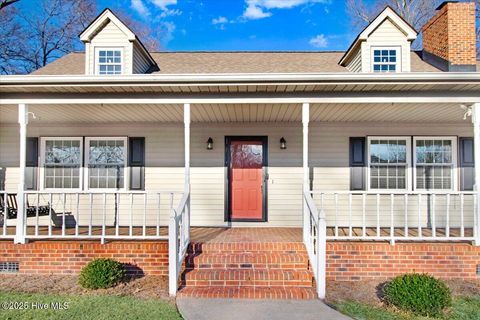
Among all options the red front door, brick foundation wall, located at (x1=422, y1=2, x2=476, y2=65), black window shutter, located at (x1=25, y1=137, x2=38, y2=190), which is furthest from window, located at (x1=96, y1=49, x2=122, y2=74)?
brick foundation wall, located at (x1=422, y1=2, x2=476, y2=65)

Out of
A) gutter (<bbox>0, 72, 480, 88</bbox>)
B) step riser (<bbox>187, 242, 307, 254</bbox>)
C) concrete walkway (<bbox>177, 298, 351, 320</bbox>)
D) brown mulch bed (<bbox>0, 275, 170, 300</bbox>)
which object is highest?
gutter (<bbox>0, 72, 480, 88</bbox>)

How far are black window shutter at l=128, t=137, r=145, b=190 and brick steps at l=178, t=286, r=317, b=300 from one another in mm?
3499

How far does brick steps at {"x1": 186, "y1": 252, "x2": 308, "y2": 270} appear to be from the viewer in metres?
5.34

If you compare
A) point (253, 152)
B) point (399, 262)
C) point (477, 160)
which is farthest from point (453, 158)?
point (253, 152)

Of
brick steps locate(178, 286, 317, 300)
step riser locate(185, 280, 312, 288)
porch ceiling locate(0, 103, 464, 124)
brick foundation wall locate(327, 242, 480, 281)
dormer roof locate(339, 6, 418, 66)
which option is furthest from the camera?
dormer roof locate(339, 6, 418, 66)

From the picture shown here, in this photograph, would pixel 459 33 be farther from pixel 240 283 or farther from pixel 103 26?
pixel 103 26

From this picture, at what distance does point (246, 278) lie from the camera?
203 inches

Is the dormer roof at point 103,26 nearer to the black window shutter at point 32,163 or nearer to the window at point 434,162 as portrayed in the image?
the black window shutter at point 32,163

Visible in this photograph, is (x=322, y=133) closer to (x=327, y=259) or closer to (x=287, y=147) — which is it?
(x=287, y=147)

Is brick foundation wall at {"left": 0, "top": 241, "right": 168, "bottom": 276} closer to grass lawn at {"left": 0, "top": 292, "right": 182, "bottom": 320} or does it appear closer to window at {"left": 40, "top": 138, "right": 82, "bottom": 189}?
grass lawn at {"left": 0, "top": 292, "right": 182, "bottom": 320}

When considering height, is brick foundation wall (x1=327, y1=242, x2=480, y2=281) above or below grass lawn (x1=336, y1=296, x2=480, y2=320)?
above

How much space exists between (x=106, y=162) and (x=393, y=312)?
6.34 m

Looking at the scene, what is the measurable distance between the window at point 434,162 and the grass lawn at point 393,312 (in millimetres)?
3417

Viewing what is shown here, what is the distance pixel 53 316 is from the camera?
163 inches
